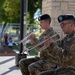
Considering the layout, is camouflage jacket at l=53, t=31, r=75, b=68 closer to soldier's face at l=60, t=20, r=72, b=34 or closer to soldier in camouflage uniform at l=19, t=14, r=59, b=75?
soldier's face at l=60, t=20, r=72, b=34

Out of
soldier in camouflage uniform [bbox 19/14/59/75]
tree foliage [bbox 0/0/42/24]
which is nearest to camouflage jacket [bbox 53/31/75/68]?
soldier in camouflage uniform [bbox 19/14/59/75]

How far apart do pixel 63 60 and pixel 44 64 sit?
1.04 meters

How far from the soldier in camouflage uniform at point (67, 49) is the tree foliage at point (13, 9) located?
29204 millimetres

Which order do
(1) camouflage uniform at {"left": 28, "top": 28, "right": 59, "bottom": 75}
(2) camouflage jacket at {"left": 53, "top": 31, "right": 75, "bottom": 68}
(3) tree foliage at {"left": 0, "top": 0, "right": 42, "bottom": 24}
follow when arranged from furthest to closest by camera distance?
(3) tree foliage at {"left": 0, "top": 0, "right": 42, "bottom": 24} → (1) camouflage uniform at {"left": 28, "top": 28, "right": 59, "bottom": 75} → (2) camouflage jacket at {"left": 53, "top": 31, "right": 75, "bottom": 68}

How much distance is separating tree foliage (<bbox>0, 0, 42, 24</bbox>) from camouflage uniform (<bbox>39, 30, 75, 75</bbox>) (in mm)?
29257

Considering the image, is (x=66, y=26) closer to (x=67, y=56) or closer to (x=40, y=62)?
(x=67, y=56)

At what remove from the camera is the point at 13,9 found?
33.8 metres

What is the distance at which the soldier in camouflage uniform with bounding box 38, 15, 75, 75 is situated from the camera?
4.01 m

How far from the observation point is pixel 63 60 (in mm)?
4062

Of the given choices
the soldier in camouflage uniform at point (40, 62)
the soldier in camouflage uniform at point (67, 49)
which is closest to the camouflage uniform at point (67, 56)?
the soldier in camouflage uniform at point (67, 49)

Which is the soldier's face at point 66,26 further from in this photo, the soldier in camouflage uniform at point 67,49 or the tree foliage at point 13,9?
the tree foliage at point 13,9

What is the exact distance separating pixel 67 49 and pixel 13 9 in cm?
3013

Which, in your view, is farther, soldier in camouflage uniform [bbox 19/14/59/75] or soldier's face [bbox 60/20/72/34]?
soldier in camouflage uniform [bbox 19/14/59/75]

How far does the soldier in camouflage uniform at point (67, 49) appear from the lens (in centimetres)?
401
